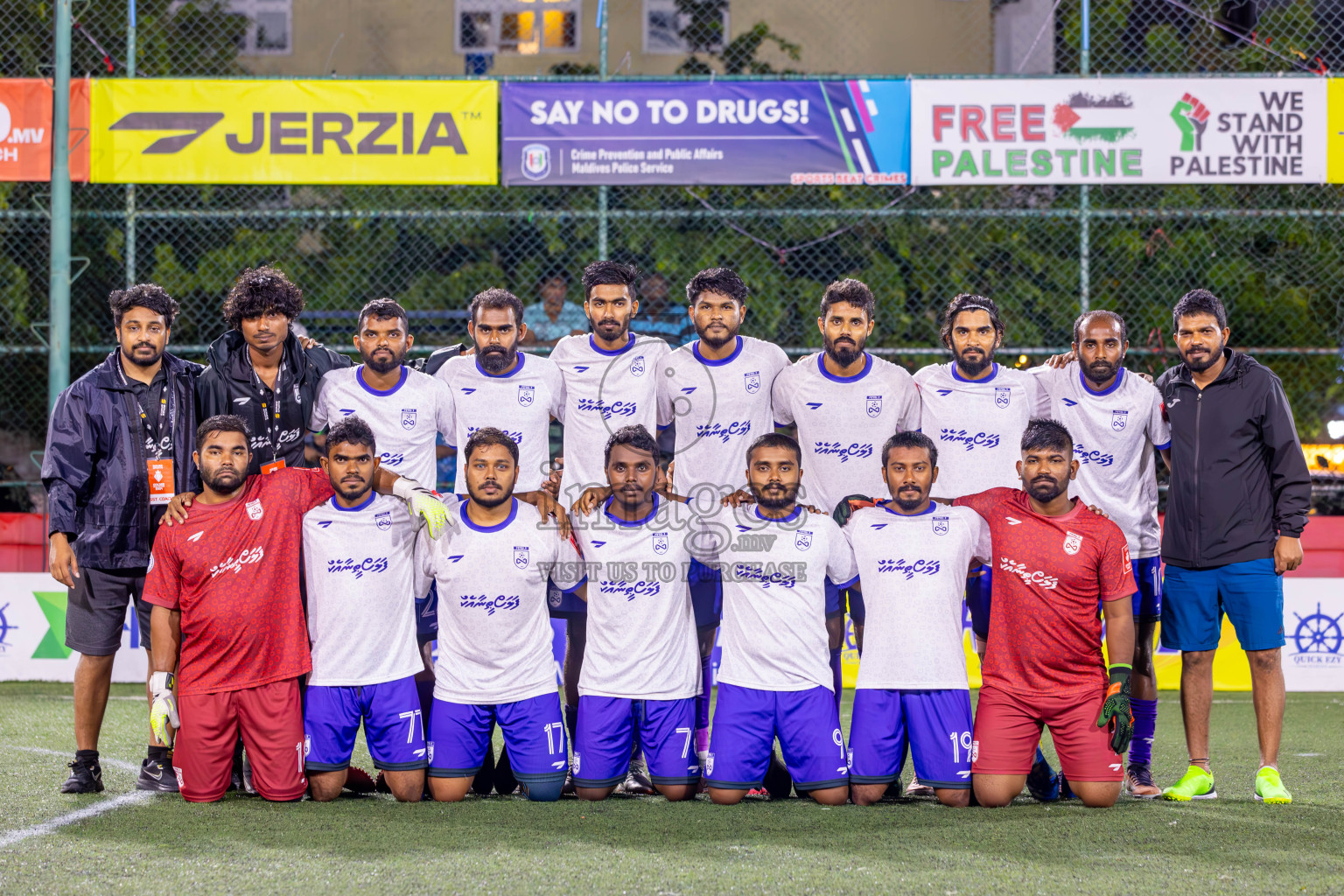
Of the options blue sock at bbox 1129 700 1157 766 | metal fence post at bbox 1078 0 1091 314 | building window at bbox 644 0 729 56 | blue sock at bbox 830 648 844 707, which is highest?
building window at bbox 644 0 729 56

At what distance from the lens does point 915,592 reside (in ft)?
16.7

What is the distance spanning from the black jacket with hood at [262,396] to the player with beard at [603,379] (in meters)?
1.17

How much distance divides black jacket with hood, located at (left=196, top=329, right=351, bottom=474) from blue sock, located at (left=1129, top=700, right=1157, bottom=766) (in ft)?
12.8

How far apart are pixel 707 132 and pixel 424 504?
5275mm

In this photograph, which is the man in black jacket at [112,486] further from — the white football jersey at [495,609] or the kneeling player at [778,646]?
the kneeling player at [778,646]

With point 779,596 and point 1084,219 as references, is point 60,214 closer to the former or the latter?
point 779,596

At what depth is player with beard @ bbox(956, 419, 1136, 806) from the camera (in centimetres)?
498

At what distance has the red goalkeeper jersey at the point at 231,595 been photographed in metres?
5.08

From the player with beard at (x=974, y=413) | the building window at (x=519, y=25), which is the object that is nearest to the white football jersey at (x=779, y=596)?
the player with beard at (x=974, y=413)

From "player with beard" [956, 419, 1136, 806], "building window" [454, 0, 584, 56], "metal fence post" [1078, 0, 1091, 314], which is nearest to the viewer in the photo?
"player with beard" [956, 419, 1136, 806]

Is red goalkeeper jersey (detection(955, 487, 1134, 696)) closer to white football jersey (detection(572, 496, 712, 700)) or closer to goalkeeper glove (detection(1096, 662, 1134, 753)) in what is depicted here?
goalkeeper glove (detection(1096, 662, 1134, 753))

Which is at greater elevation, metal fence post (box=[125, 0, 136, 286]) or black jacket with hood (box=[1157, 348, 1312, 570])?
metal fence post (box=[125, 0, 136, 286])

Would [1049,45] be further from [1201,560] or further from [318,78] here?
[1201,560]

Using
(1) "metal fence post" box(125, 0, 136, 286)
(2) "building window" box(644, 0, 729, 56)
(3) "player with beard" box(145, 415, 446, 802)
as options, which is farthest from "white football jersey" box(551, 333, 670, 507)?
(2) "building window" box(644, 0, 729, 56)
